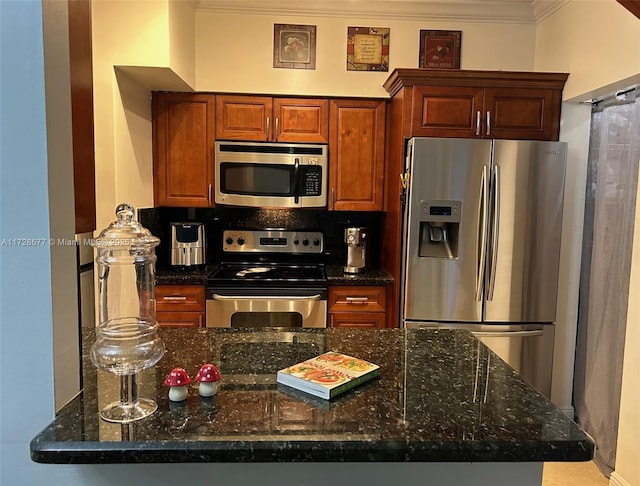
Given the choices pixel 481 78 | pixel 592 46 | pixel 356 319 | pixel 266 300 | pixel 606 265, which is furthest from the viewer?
pixel 356 319

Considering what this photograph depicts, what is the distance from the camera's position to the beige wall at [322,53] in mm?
3266

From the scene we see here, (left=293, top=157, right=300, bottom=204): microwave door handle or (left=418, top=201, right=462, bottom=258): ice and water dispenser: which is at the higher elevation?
(left=293, top=157, right=300, bottom=204): microwave door handle

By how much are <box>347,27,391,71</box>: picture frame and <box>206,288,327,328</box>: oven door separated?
155 centimetres

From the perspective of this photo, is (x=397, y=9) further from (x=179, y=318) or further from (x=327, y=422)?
(x=327, y=422)

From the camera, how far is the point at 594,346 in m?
2.82

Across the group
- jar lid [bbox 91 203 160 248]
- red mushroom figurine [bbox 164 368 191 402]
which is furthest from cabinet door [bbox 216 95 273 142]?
red mushroom figurine [bbox 164 368 191 402]

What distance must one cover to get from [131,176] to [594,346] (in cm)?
289

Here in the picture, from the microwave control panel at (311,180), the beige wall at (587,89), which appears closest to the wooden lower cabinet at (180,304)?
the microwave control panel at (311,180)

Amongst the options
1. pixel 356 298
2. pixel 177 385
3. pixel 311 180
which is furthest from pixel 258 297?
pixel 177 385

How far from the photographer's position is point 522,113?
2.90 meters

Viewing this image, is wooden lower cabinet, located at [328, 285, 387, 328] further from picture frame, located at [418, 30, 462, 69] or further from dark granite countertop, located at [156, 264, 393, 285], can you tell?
picture frame, located at [418, 30, 462, 69]

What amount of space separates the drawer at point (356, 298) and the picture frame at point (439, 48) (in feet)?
5.11

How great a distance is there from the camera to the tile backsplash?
3.62m

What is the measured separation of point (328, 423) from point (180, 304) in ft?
7.21
